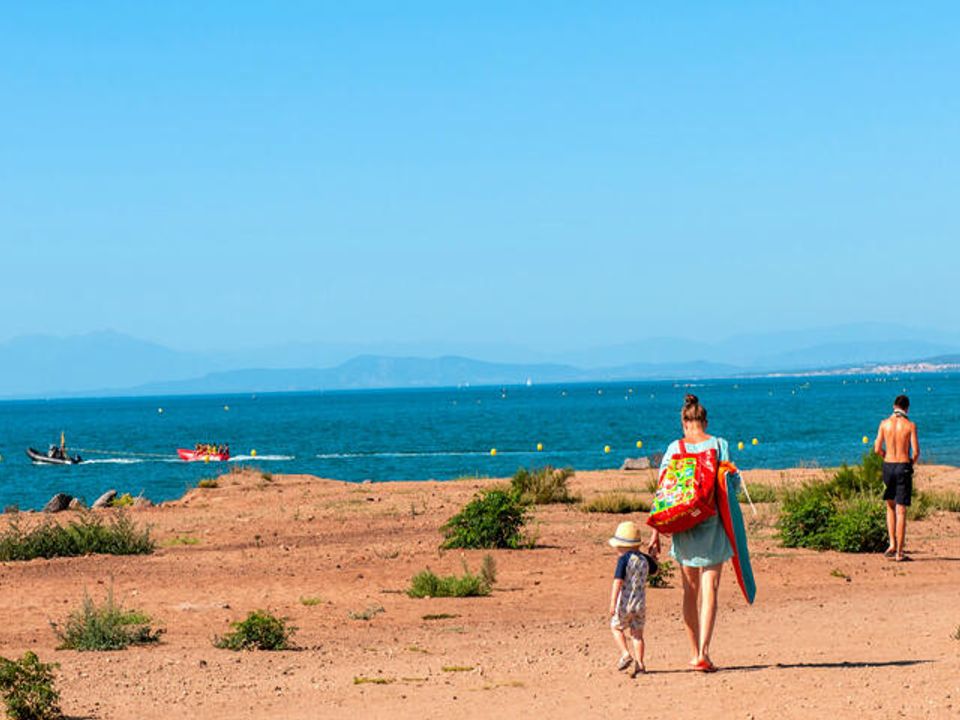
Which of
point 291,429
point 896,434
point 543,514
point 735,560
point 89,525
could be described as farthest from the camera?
point 291,429

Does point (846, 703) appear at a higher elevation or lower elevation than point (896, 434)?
lower

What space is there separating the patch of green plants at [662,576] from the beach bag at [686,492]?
5723 millimetres

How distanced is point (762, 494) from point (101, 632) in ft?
55.4

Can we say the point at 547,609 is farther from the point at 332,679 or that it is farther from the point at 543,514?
the point at 543,514

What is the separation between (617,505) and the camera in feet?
82.2

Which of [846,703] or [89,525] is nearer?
[846,703]

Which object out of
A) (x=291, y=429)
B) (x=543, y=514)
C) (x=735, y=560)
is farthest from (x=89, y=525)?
(x=291, y=429)

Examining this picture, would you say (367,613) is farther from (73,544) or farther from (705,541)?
(73,544)

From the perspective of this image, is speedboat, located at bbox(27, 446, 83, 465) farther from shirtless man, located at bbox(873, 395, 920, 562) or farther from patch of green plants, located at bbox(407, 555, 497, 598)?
shirtless man, located at bbox(873, 395, 920, 562)

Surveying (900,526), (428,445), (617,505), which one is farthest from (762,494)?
(428,445)

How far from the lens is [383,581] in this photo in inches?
661

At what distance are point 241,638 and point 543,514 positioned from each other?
527 inches

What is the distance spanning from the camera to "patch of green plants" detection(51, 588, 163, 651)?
1234 cm

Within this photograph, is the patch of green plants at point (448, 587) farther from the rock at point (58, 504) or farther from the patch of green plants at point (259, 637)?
the rock at point (58, 504)
